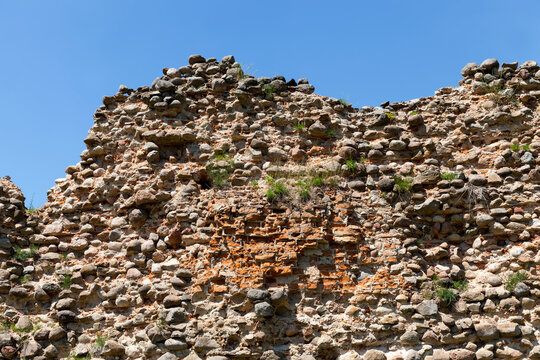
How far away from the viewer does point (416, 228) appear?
692cm

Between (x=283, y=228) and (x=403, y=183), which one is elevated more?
(x=403, y=183)

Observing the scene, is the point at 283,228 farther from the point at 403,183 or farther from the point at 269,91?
the point at 269,91

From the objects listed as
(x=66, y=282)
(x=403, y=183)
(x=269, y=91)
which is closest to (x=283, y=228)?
(x=403, y=183)

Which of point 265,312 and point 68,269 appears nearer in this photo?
point 265,312

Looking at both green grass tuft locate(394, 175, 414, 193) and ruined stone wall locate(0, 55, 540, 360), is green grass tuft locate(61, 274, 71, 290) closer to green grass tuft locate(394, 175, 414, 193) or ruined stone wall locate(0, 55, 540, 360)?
ruined stone wall locate(0, 55, 540, 360)

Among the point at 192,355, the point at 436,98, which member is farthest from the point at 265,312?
the point at 436,98

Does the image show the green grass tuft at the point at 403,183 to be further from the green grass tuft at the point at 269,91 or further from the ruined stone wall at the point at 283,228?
the green grass tuft at the point at 269,91

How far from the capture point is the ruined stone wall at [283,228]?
611 centimetres

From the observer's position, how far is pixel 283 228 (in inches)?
265

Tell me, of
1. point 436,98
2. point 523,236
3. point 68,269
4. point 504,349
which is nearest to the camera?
point 504,349

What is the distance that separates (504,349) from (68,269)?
5.78 m

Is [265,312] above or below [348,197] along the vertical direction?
below

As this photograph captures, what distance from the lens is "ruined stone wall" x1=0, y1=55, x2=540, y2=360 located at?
611 centimetres

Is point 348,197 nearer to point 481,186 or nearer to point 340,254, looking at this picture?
point 340,254
